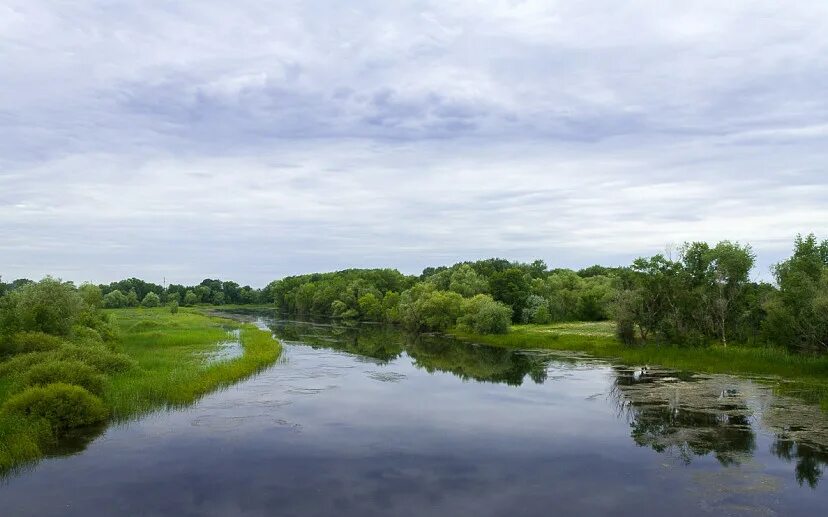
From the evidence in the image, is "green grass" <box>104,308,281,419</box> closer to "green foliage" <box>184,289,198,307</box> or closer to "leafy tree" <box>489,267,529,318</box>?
"leafy tree" <box>489,267,529,318</box>

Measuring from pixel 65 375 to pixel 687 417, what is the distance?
27.1m

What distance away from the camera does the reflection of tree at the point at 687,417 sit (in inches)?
860

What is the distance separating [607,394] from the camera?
33.0 metres

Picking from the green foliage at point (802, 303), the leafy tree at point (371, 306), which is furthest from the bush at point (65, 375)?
the leafy tree at point (371, 306)

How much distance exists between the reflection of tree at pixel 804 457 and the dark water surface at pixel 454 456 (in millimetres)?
64

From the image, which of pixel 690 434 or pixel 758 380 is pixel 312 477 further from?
pixel 758 380

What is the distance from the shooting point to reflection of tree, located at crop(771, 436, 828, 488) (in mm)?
18562

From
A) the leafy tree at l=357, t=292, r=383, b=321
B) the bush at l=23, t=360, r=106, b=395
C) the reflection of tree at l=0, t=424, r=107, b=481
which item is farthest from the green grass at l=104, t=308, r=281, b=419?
the leafy tree at l=357, t=292, r=383, b=321

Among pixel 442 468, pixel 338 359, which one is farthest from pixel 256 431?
pixel 338 359

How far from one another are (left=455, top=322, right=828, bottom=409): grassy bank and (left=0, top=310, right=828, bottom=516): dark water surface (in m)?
2.99

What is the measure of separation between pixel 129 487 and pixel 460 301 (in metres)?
68.6

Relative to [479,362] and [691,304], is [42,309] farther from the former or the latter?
[691,304]

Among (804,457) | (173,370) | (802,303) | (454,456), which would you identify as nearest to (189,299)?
(173,370)

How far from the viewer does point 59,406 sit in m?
23.0
